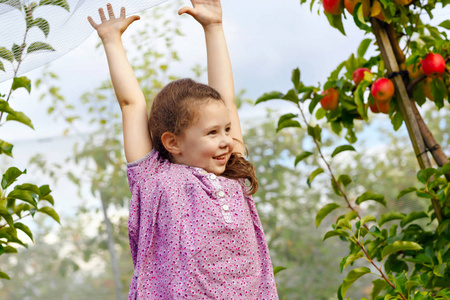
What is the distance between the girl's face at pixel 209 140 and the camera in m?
1.05

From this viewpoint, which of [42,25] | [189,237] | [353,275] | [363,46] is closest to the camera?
[189,237]

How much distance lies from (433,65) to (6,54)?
0.86 m

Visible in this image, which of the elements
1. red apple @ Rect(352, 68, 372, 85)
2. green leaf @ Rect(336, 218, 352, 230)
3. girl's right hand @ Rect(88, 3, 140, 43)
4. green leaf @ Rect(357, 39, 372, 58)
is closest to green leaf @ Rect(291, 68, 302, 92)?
red apple @ Rect(352, 68, 372, 85)

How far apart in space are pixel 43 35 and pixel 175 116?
0.95 ft

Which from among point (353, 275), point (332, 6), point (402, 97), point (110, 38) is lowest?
point (353, 275)

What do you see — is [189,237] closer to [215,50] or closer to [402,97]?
[215,50]

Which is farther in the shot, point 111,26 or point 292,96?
point 292,96

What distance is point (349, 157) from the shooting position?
285cm

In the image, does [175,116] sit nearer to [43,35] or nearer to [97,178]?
[43,35]

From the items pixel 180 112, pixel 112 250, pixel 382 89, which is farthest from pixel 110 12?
pixel 112 250

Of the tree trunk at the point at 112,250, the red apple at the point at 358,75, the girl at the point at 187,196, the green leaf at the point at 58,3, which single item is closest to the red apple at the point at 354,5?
the red apple at the point at 358,75

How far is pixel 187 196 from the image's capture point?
1.04 m

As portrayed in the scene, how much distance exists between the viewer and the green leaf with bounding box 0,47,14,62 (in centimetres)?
112

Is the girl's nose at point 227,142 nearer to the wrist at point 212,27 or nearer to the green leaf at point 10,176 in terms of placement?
the wrist at point 212,27
